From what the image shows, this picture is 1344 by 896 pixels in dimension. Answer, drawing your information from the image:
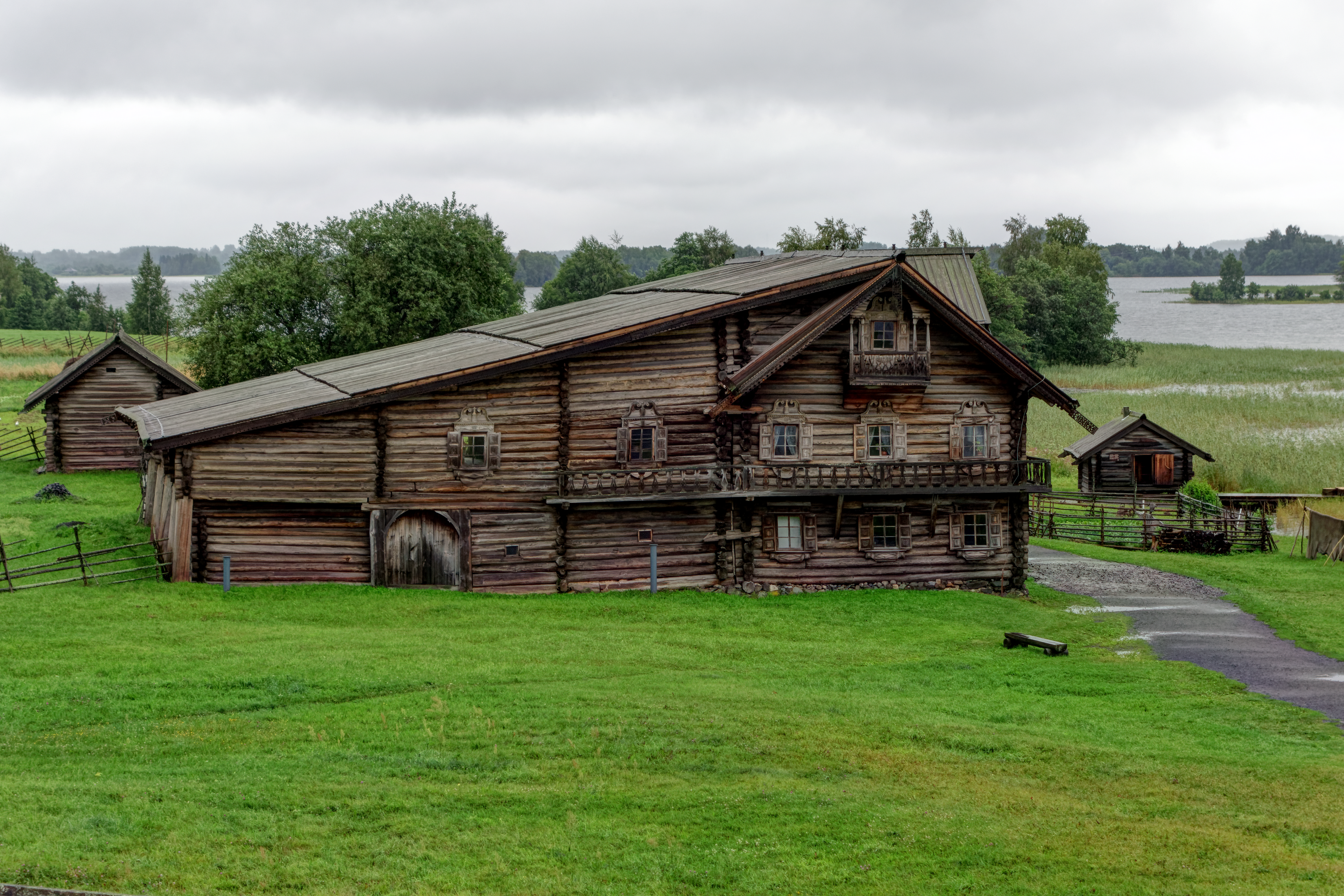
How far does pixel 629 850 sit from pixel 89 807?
22.0 ft

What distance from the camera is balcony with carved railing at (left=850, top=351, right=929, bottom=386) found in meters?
35.6

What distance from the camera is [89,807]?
14852mm

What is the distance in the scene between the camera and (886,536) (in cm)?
3741

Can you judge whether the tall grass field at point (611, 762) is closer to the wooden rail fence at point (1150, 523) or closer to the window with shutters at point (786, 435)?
the window with shutters at point (786, 435)

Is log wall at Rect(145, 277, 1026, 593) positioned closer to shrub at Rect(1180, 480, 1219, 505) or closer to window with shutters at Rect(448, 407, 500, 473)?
window with shutters at Rect(448, 407, 500, 473)

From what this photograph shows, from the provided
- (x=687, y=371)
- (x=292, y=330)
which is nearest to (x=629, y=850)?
(x=687, y=371)

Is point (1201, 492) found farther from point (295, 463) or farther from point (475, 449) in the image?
point (295, 463)

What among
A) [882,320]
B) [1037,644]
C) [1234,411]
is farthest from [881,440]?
[1234,411]

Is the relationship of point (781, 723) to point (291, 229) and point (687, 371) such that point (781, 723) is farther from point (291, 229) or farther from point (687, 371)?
point (291, 229)

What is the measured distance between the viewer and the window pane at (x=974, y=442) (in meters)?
37.7

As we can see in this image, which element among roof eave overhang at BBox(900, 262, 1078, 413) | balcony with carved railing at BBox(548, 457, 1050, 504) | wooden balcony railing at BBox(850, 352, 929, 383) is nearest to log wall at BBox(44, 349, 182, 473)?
balcony with carved railing at BBox(548, 457, 1050, 504)

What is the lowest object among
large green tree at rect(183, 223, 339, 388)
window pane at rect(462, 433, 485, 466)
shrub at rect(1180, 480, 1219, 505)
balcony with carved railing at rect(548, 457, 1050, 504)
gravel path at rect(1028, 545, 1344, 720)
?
gravel path at rect(1028, 545, 1344, 720)

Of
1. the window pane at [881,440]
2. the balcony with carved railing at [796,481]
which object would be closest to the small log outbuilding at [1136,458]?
the balcony with carved railing at [796,481]

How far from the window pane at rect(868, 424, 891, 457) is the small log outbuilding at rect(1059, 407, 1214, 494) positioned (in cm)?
2331
